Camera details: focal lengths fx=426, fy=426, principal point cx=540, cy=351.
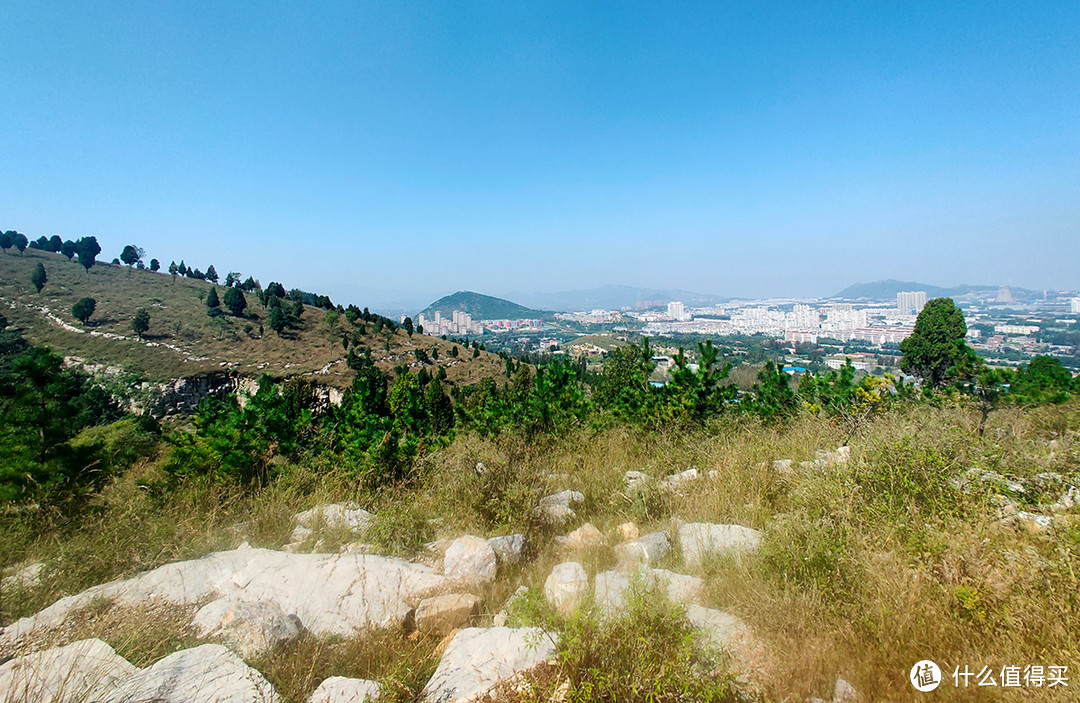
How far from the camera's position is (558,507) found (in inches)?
154

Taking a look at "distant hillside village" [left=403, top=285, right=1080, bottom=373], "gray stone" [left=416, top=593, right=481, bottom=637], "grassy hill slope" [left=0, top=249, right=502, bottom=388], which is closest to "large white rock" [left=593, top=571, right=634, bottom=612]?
"gray stone" [left=416, top=593, right=481, bottom=637]

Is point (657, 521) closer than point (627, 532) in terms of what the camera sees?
No

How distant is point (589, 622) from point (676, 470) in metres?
3.07

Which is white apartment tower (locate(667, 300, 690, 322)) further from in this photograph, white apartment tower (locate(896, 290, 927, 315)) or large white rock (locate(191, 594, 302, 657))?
large white rock (locate(191, 594, 302, 657))

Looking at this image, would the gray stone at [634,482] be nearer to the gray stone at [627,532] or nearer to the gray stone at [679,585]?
the gray stone at [627,532]

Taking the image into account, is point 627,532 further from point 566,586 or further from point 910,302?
point 910,302

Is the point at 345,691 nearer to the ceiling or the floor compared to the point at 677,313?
nearer to the floor

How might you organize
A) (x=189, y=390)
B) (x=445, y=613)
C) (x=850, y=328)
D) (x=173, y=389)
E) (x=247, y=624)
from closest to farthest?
(x=247, y=624)
(x=445, y=613)
(x=173, y=389)
(x=189, y=390)
(x=850, y=328)

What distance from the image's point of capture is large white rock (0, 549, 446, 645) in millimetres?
2500

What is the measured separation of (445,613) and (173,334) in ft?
209

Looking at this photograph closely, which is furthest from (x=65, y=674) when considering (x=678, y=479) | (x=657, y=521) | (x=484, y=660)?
(x=678, y=479)

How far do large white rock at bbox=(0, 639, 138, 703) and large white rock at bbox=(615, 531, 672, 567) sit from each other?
2632mm

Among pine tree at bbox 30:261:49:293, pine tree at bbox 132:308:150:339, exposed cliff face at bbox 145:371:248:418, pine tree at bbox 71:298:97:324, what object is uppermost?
pine tree at bbox 30:261:49:293

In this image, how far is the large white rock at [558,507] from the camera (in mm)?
3732
